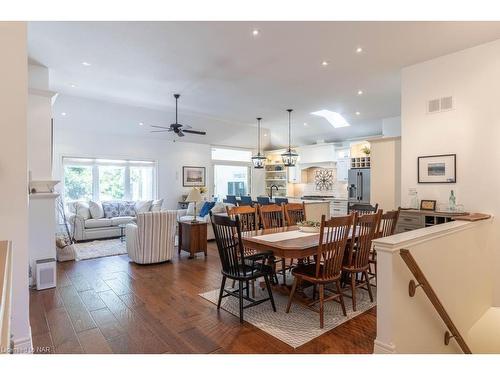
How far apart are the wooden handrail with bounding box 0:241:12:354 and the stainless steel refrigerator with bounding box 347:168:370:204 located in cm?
732

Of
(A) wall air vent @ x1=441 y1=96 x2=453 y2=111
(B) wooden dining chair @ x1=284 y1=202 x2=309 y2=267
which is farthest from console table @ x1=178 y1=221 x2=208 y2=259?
(A) wall air vent @ x1=441 y1=96 x2=453 y2=111

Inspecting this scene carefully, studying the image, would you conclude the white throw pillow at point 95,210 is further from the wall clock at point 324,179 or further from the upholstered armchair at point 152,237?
the wall clock at point 324,179

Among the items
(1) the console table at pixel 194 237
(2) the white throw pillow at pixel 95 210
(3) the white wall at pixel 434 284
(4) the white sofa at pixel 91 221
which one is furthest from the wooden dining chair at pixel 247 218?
(2) the white throw pillow at pixel 95 210

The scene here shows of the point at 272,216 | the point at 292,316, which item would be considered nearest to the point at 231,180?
the point at 272,216

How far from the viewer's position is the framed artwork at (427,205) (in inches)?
165

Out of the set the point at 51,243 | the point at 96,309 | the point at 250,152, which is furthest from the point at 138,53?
the point at 250,152

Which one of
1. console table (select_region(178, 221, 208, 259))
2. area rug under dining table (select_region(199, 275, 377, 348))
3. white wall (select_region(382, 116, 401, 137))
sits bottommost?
area rug under dining table (select_region(199, 275, 377, 348))

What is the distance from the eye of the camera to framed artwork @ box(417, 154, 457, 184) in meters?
4.07

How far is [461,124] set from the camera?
399cm

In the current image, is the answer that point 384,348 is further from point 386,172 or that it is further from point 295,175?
point 295,175

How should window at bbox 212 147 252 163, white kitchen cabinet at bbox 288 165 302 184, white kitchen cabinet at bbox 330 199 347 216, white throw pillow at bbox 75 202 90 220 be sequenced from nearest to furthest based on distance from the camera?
white throw pillow at bbox 75 202 90 220
white kitchen cabinet at bbox 330 199 347 216
window at bbox 212 147 252 163
white kitchen cabinet at bbox 288 165 302 184

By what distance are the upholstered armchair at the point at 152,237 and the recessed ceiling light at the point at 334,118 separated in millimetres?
4952

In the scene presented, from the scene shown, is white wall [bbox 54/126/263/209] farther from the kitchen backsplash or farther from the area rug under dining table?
the area rug under dining table
